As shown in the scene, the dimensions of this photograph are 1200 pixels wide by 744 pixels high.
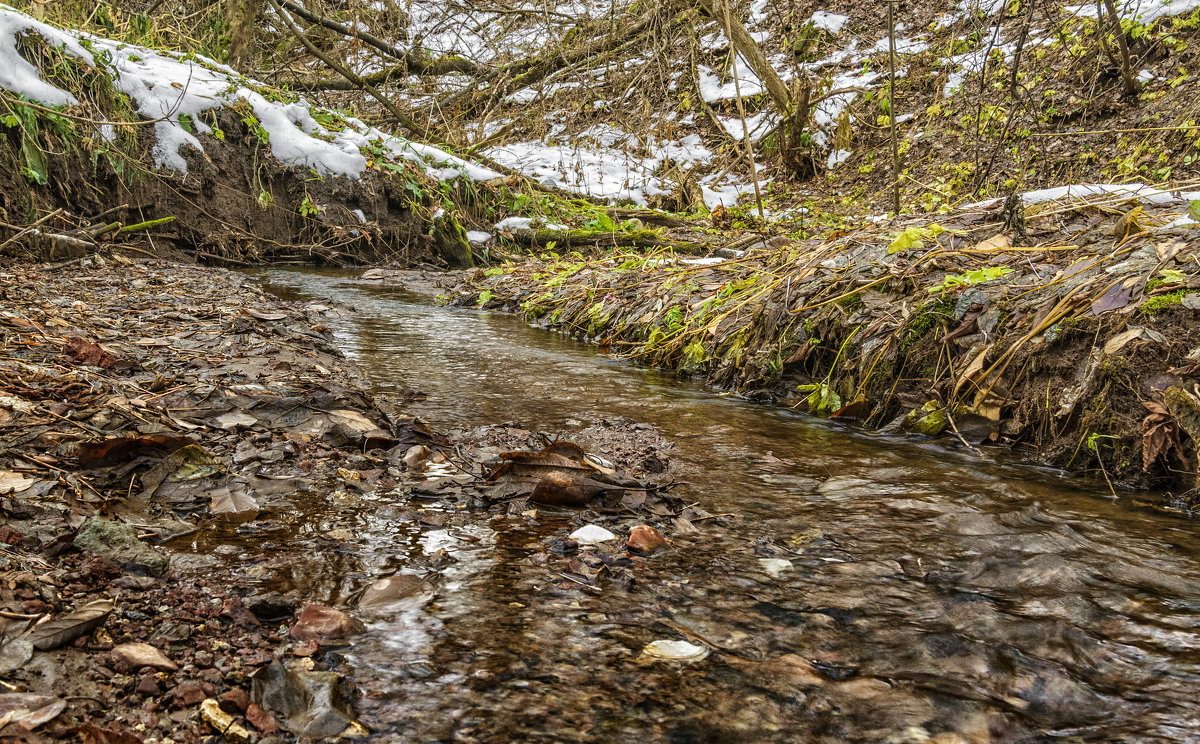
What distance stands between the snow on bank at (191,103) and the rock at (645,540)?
20.1 ft

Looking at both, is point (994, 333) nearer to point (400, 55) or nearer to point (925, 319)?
point (925, 319)

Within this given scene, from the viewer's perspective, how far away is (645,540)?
154cm

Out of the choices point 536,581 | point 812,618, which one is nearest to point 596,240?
point 536,581

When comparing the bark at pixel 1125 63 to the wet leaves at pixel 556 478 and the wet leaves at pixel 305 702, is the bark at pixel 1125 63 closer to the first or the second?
the wet leaves at pixel 556 478

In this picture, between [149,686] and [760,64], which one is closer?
[149,686]

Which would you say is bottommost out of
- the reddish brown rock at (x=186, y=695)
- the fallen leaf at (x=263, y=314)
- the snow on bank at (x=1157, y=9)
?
the reddish brown rock at (x=186, y=695)

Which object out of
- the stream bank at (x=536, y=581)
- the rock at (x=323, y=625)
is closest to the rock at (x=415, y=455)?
the stream bank at (x=536, y=581)

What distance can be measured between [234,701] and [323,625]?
22cm

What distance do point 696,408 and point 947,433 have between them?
1.01 meters

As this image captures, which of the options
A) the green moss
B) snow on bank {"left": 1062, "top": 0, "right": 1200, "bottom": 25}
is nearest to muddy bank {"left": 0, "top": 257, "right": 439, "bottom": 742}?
the green moss

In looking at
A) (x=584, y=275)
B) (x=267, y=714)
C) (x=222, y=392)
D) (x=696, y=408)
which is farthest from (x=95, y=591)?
(x=584, y=275)

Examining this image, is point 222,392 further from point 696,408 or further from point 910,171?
point 910,171

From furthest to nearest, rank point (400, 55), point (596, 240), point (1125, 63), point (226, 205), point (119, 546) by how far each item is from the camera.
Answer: point (400, 55)
point (596, 240)
point (226, 205)
point (1125, 63)
point (119, 546)

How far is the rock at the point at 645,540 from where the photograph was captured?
59.6 inches
